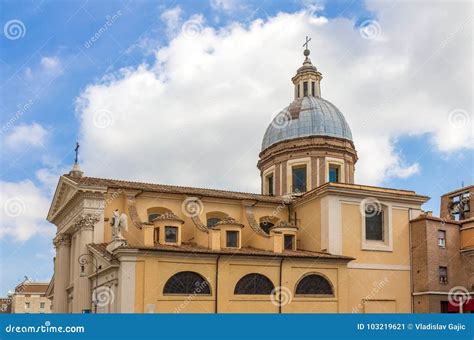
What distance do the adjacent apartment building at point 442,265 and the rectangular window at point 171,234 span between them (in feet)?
43.9

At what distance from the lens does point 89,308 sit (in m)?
30.6

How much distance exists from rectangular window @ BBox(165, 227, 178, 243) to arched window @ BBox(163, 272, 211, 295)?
2.39m

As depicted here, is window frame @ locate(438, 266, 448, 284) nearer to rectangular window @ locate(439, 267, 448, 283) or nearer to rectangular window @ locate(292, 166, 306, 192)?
rectangular window @ locate(439, 267, 448, 283)

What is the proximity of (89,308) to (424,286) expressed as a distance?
1723 cm

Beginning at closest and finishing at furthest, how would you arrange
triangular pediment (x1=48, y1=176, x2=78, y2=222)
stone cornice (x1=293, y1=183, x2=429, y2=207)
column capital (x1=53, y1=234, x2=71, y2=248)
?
triangular pediment (x1=48, y1=176, x2=78, y2=222), stone cornice (x1=293, y1=183, x2=429, y2=207), column capital (x1=53, y1=234, x2=71, y2=248)

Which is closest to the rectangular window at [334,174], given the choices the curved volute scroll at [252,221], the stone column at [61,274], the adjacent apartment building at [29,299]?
the curved volute scroll at [252,221]

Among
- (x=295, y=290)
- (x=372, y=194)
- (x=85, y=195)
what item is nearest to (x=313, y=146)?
(x=372, y=194)

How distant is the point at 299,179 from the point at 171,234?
13.4m

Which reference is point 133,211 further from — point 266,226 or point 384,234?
point 384,234

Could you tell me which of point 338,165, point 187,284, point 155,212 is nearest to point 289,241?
point 187,284

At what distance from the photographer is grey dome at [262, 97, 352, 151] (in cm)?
4259

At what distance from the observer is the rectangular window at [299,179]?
40.8 meters

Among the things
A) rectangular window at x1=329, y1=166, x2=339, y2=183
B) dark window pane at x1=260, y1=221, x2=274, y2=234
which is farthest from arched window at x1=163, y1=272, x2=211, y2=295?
rectangular window at x1=329, y1=166, x2=339, y2=183

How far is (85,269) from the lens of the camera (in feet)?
103
